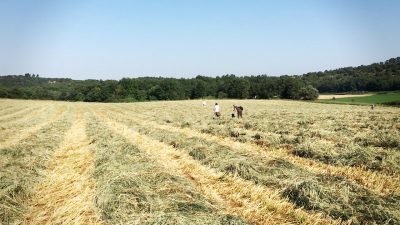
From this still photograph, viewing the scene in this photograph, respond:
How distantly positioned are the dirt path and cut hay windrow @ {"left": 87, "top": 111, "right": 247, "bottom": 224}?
24 centimetres

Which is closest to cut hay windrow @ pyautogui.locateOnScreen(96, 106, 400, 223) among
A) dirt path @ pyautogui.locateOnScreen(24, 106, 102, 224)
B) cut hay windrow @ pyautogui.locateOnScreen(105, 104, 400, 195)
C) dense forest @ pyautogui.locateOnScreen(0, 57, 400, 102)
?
cut hay windrow @ pyautogui.locateOnScreen(105, 104, 400, 195)

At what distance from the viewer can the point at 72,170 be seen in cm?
981

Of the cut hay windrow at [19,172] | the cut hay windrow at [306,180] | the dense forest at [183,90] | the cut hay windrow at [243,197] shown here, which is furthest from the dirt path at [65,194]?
the dense forest at [183,90]

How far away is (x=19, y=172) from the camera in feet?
29.8

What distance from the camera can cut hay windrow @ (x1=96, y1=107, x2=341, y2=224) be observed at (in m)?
6.03

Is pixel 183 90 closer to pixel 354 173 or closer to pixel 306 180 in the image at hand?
pixel 354 173

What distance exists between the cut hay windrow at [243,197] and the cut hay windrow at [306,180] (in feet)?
1.10

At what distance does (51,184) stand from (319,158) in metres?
7.63

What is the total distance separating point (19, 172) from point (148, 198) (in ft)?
14.4

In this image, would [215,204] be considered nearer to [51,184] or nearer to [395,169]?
[51,184]

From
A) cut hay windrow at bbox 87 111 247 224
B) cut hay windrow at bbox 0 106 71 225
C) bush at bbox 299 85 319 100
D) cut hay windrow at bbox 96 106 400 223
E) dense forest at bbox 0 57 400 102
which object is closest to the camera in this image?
cut hay windrow at bbox 87 111 247 224

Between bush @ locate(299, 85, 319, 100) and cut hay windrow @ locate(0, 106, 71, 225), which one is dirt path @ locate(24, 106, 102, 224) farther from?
bush @ locate(299, 85, 319, 100)

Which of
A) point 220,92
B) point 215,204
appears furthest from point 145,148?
point 220,92

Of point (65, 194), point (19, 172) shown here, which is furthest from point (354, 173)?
point (19, 172)
